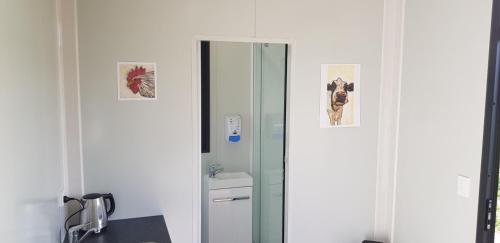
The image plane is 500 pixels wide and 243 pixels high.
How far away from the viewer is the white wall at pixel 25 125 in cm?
83

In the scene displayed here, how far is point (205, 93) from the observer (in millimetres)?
3590

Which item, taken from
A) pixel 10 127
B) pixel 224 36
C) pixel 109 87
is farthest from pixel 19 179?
pixel 224 36

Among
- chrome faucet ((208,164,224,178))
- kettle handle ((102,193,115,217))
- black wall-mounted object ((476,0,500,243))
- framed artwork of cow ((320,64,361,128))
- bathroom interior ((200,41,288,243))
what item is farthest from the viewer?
chrome faucet ((208,164,224,178))

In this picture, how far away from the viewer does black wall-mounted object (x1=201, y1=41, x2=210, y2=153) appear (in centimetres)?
354

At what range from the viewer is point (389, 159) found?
120 inches

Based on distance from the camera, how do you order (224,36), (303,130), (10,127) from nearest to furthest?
(10,127), (224,36), (303,130)

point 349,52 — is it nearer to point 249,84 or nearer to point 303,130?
point 303,130

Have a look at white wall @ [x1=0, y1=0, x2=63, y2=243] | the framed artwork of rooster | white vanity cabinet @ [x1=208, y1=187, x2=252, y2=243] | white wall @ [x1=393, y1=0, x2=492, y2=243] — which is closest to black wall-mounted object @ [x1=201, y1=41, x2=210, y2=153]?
white vanity cabinet @ [x1=208, y1=187, x2=252, y2=243]

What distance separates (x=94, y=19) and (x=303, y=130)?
1671mm

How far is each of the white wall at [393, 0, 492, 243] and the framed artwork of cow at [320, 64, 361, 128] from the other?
0.36 metres

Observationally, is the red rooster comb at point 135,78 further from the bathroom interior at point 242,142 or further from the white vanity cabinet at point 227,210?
the white vanity cabinet at point 227,210

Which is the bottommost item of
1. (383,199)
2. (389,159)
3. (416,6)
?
(383,199)

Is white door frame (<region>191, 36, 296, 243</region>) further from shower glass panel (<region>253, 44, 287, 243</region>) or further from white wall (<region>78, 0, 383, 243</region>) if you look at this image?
shower glass panel (<region>253, 44, 287, 243</region>)

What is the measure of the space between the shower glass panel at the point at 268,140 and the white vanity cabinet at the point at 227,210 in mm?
194
